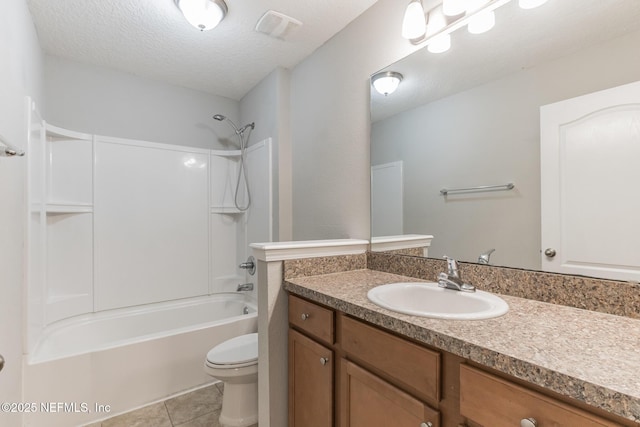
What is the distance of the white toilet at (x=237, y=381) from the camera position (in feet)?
5.27

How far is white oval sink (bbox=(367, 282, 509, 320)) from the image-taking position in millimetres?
1035

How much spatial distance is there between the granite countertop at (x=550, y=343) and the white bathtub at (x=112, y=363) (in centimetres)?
149

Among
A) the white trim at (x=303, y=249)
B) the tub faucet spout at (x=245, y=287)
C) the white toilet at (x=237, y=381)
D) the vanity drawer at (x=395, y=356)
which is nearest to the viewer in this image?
the vanity drawer at (x=395, y=356)

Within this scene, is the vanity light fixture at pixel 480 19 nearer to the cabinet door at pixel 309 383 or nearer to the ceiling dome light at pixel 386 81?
the ceiling dome light at pixel 386 81

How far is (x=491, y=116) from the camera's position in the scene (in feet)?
4.09

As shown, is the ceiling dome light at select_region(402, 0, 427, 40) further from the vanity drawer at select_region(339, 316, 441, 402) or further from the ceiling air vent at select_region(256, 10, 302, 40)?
the vanity drawer at select_region(339, 316, 441, 402)

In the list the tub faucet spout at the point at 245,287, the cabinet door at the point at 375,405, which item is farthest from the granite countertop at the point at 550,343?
the tub faucet spout at the point at 245,287

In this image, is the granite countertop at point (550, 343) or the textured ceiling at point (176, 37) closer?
the granite countertop at point (550, 343)

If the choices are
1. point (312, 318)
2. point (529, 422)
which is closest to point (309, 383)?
point (312, 318)

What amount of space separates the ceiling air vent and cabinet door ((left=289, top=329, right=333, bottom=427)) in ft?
5.94

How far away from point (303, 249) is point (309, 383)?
590 millimetres

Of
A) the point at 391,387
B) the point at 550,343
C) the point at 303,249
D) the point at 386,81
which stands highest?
the point at 386,81

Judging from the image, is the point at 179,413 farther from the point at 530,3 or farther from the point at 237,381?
the point at 530,3

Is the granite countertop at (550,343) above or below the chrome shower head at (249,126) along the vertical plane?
below
